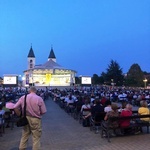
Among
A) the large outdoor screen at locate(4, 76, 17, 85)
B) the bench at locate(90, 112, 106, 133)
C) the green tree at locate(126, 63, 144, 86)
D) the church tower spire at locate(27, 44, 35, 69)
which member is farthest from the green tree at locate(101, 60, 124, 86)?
the bench at locate(90, 112, 106, 133)

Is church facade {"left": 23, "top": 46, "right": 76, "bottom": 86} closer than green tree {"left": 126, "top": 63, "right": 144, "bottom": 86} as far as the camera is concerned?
No

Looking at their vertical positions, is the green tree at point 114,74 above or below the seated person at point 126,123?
above

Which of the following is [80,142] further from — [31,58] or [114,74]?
[31,58]

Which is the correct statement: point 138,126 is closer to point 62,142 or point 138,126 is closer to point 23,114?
point 62,142

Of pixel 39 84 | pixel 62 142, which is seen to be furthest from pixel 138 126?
pixel 39 84

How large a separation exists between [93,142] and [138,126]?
Result: 229cm

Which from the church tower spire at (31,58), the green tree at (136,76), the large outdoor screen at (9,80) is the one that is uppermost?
the church tower spire at (31,58)

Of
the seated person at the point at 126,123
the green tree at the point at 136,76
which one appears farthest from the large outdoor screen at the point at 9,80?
the seated person at the point at 126,123

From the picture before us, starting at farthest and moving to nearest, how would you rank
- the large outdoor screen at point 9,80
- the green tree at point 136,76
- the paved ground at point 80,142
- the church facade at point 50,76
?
the church facade at point 50,76
the green tree at point 136,76
the large outdoor screen at point 9,80
the paved ground at point 80,142

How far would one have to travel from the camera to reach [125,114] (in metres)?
11.9

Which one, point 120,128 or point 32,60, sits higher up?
point 32,60

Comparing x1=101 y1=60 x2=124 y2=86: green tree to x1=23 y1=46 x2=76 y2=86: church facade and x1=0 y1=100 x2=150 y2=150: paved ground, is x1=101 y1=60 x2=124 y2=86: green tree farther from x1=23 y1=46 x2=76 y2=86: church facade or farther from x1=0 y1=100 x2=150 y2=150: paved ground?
x1=0 y1=100 x2=150 y2=150: paved ground

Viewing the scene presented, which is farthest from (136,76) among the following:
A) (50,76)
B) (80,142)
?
(80,142)

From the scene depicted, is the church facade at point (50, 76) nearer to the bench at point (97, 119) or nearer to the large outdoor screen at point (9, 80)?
the large outdoor screen at point (9, 80)
